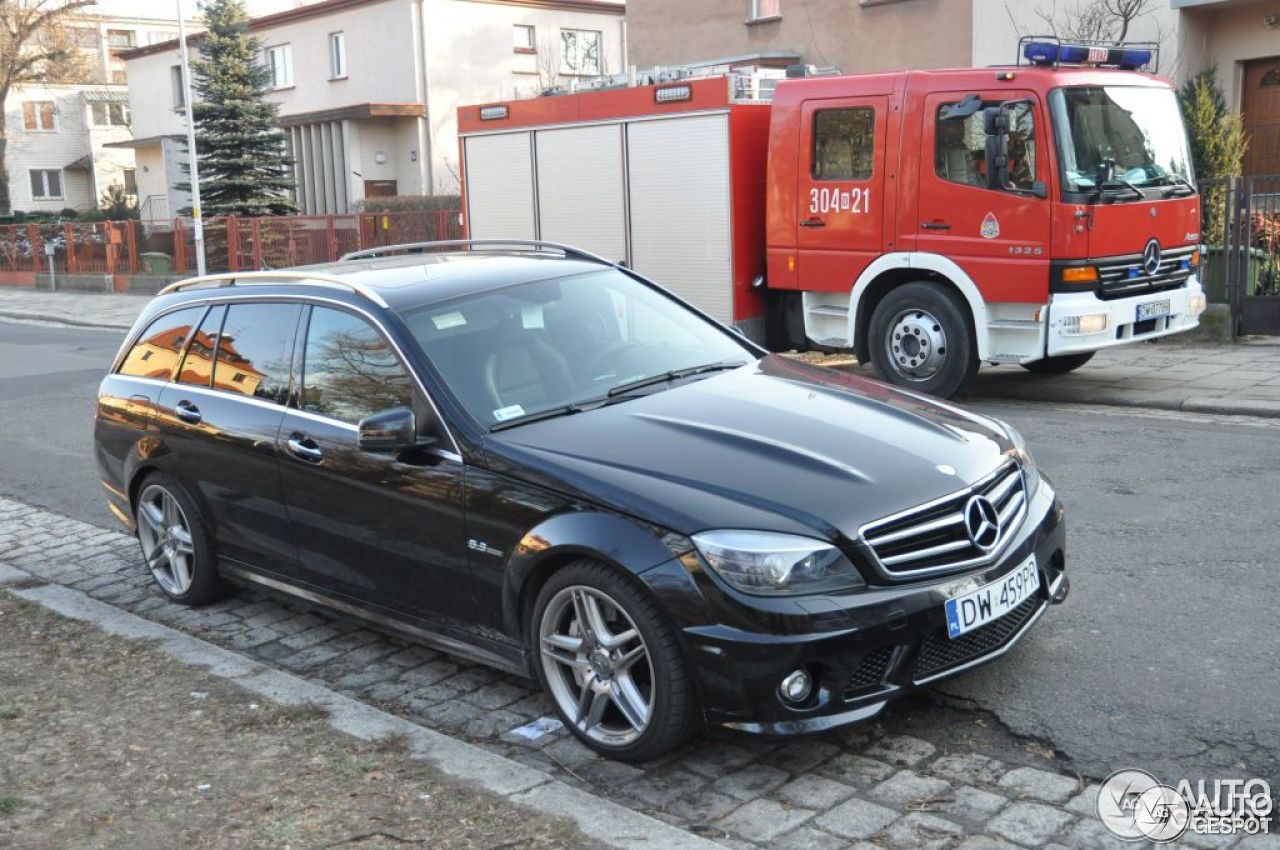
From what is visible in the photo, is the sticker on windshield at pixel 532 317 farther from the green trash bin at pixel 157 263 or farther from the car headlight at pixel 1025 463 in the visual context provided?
the green trash bin at pixel 157 263

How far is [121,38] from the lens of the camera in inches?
2692

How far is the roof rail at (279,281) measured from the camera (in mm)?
5215

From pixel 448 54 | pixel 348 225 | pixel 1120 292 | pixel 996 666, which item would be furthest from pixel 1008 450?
pixel 448 54

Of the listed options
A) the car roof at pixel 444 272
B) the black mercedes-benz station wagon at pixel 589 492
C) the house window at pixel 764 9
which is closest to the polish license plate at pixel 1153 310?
the black mercedes-benz station wagon at pixel 589 492

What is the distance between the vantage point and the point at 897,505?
4043mm

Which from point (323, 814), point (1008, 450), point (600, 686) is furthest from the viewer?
point (1008, 450)

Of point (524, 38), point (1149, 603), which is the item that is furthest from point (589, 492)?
point (524, 38)

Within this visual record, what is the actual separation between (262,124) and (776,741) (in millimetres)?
31360

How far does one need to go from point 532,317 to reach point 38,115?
6566cm

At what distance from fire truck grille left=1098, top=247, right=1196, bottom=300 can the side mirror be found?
6.87m

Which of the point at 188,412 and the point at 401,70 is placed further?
the point at 401,70

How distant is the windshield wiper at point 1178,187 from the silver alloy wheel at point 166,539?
792 cm

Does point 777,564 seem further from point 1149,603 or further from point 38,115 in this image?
point 38,115

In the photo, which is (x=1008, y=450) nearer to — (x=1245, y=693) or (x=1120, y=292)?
(x=1245, y=693)
